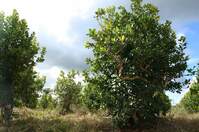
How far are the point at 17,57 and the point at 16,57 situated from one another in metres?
0.06

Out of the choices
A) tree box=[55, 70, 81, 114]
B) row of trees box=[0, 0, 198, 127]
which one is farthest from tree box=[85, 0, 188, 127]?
tree box=[55, 70, 81, 114]

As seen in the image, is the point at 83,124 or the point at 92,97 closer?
the point at 92,97

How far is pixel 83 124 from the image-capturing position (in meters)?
26.1

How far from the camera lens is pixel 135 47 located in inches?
960

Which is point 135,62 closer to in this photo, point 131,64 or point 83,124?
point 131,64

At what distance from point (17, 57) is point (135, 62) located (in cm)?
722

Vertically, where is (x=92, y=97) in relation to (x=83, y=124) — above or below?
above

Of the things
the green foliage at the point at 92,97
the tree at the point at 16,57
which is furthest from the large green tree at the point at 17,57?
the green foliage at the point at 92,97

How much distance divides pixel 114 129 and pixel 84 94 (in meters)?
2.66

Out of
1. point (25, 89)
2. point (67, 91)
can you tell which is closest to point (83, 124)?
point (25, 89)

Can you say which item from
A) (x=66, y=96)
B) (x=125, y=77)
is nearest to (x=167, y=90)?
(x=125, y=77)

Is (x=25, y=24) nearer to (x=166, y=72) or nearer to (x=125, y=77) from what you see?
(x=125, y=77)

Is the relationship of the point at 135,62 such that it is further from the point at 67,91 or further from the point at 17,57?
the point at 67,91

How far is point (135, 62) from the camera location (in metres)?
24.5
